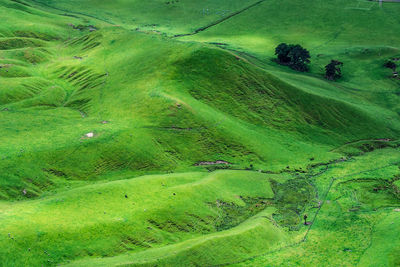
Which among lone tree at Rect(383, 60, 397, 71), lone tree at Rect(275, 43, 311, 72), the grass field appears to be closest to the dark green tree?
lone tree at Rect(275, 43, 311, 72)

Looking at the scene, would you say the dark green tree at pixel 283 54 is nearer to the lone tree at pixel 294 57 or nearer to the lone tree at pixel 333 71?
the lone tree at pixel 294 57

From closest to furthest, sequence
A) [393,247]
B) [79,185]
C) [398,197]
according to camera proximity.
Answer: [393,247] → [79,185] → [398,197]

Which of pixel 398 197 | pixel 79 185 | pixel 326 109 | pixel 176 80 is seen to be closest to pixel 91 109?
pixel 176 80

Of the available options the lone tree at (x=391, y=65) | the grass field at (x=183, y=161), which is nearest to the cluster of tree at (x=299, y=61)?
the grass field at (x=183, y=161)

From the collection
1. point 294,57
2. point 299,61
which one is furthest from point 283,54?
point 299,61

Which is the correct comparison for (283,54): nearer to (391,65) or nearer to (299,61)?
(299,61)

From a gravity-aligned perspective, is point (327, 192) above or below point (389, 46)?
below

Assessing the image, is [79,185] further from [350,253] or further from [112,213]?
[350,253]
